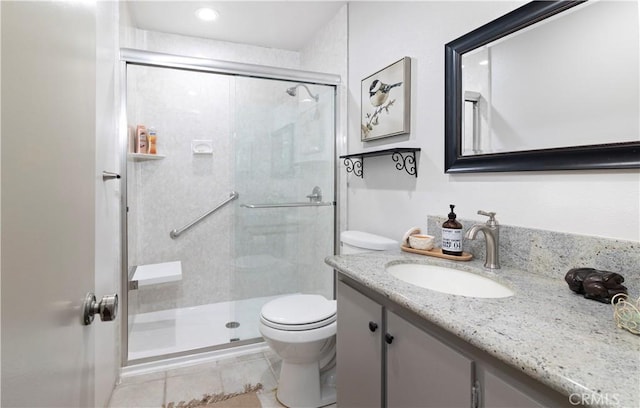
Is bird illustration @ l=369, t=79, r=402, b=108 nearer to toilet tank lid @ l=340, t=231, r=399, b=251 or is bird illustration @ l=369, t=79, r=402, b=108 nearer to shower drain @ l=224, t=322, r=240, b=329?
toilet tank lid @ l=340, t=231, r=399, b=251

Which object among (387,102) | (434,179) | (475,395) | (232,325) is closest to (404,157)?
(434,179)

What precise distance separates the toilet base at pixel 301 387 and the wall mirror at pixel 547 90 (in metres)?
1.27

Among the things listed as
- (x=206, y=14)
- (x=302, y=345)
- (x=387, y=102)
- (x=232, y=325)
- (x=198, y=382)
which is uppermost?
(x=206, y=14)

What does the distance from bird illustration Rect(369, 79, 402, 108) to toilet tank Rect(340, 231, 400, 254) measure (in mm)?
807

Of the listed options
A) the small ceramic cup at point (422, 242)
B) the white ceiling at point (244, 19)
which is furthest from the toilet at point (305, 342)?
the white ceiling at point (244, 19)

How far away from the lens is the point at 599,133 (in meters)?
0.96

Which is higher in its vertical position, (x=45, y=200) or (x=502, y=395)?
(x=45, y=200)

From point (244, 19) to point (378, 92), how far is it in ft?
4.44

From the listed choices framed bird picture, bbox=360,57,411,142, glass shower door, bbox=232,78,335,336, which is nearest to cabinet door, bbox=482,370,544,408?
framed bird picture, bbox=360,57,411,142

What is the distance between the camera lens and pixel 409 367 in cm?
93

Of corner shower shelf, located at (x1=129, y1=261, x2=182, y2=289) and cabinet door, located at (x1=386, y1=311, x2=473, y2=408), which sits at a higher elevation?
cabinet door, located at (x1=386, y1=311, x2=473, y2=408)

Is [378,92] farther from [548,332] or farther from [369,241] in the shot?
[548,332]

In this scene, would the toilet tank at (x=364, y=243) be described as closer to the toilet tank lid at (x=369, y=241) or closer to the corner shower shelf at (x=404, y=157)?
the toilet tank lid at (x=369, y=241)

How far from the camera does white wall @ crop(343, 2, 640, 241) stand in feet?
3.19
